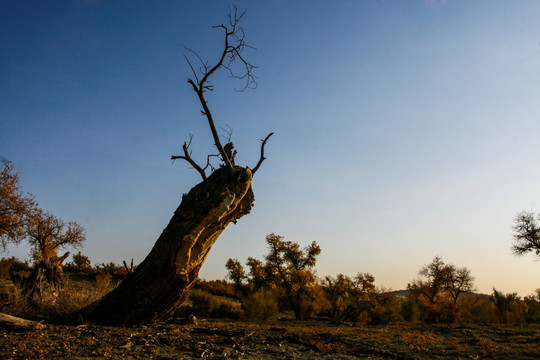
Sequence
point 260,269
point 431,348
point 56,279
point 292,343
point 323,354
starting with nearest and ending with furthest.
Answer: point 323,354, point 292,343, point 431,348, point 56,279, point 260,269

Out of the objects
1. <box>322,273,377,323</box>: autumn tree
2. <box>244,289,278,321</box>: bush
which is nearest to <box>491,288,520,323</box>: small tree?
<box>322,273,377,323</box>: autumn tree

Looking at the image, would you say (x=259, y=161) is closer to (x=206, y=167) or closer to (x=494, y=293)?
(x=206, y=167)

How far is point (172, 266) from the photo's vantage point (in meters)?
7.18

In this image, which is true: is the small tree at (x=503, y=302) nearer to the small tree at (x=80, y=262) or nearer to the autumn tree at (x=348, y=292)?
the autumn tree at (x=348, y=292)

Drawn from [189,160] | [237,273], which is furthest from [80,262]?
[189,160]

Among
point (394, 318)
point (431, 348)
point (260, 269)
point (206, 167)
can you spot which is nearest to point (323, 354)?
point (431, 348)

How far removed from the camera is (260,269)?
80.2 feet

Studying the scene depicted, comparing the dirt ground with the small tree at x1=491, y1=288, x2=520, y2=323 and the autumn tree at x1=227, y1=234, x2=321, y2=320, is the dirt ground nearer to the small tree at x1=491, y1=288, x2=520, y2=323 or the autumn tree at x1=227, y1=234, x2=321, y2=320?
the autumn tree at x1=227, y1=234, x2=321, y2=320

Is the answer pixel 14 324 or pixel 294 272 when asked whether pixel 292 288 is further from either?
pixel 14 324

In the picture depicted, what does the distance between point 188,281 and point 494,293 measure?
29602 mm

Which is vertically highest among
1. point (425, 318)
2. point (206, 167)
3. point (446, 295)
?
point (206, 167)

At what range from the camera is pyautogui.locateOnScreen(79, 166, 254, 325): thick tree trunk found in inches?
285

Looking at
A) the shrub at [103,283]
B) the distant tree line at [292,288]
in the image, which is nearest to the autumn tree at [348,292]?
the distant tree line at [292,288]

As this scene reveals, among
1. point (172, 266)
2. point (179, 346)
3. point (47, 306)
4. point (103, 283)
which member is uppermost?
point (172, 266)
